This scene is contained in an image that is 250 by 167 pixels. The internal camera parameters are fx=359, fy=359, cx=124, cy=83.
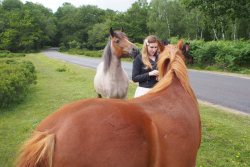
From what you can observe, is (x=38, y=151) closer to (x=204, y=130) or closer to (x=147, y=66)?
(x=147, y=66)

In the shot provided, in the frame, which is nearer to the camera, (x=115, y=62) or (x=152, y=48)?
(x=152, y=48)

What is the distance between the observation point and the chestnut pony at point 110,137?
240 cm

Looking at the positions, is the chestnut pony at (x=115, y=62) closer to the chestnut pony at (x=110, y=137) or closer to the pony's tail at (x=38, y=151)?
the chestnut pony at (x=110, y=137)

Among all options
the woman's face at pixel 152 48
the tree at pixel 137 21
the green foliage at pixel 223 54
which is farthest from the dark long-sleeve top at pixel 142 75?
the tree at pixel 137 21

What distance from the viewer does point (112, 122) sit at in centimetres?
252

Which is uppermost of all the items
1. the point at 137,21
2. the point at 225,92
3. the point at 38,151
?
the point at 137,21

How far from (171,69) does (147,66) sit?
210 centimetres

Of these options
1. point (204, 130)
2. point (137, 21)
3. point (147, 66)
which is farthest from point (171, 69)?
point (137, 21)

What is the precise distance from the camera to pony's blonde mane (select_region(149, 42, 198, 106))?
3312 mm

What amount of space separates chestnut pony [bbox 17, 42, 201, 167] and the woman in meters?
2.39

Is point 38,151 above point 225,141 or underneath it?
above

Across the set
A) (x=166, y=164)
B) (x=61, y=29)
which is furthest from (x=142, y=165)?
(x=61, y=29)

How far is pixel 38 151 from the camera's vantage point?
2.48 m

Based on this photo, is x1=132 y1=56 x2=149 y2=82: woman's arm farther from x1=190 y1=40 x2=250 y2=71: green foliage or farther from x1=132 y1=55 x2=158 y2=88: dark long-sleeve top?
x1=190 y1=40 x2=250 y2=71: green foliage
